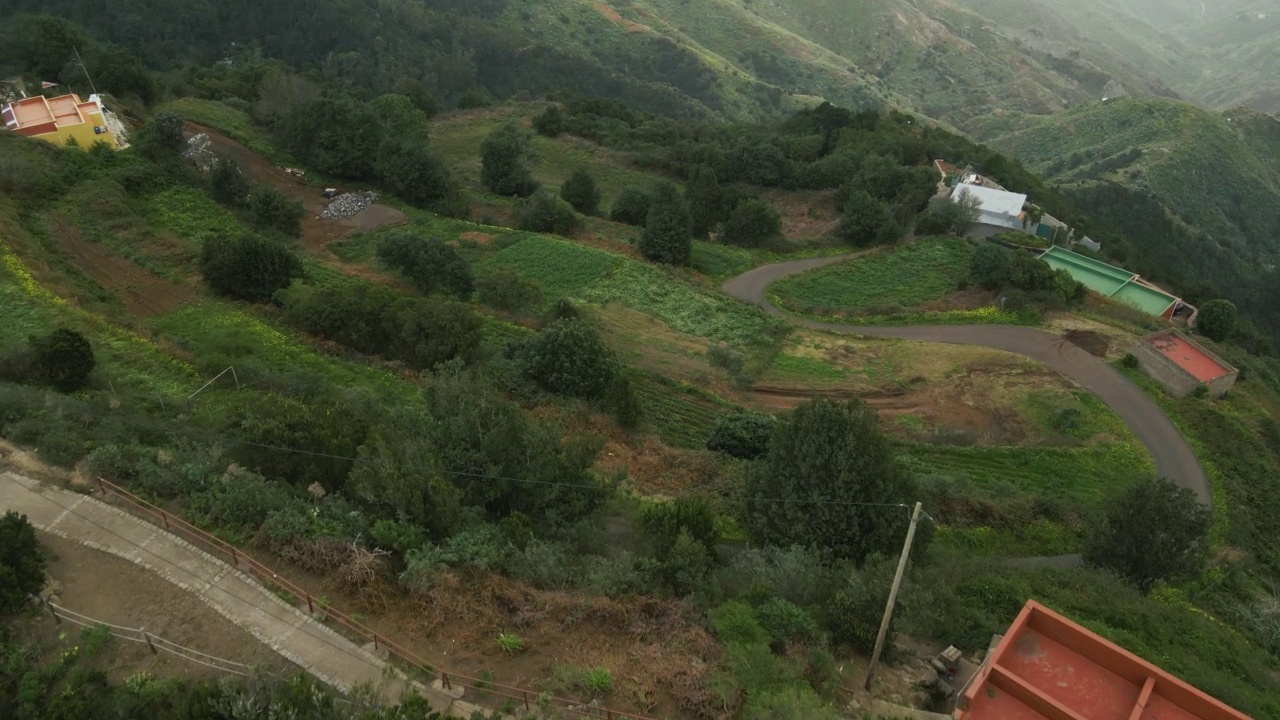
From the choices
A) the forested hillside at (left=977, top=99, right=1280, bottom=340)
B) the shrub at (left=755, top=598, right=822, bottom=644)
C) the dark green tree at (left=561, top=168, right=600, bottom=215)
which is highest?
the shrub at (left=755, top=598, right=822, bottom=644)

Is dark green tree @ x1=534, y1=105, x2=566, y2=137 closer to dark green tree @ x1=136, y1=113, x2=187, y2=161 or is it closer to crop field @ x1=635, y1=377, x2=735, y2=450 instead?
dark green tree @ x1=136, y1=113, x2=187, y2=161

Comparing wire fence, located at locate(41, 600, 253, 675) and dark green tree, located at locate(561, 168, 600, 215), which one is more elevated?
wire fence, located at locate(41, 600, 253, 675)

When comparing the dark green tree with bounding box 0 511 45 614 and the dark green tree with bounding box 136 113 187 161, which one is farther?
the dark green tree with bounding box 136 113 187 161

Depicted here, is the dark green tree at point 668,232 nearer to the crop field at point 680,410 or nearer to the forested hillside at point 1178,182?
the crop field at point 680,410

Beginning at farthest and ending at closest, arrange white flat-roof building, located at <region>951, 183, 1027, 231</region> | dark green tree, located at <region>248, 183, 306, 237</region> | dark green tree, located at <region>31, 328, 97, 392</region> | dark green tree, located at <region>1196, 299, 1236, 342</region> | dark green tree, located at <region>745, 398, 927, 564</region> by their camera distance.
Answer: white flat-roof building, located at <region>951, 183, 1027, 231</region>, dark green tree, located at <region>248, 183, 306, 237</region>, dark green tree, located at <region>1196, 299, 1236, 342</region>, dark green tree, located at <region>31, 328, 97, 392</region>, dark green tree, located at <region>745, 398, 927, 564</region>

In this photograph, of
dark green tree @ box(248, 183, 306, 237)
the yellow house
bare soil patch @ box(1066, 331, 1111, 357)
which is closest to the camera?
bare soil patch @ box(1066, 331, 1111, 357)

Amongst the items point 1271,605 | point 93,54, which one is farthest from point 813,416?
point 93,54

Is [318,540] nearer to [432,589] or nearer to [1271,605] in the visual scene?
[432,589]

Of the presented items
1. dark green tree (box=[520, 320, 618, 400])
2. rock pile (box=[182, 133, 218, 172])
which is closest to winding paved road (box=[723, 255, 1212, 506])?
dark green tree (box=[520, 320, 618, 400])
